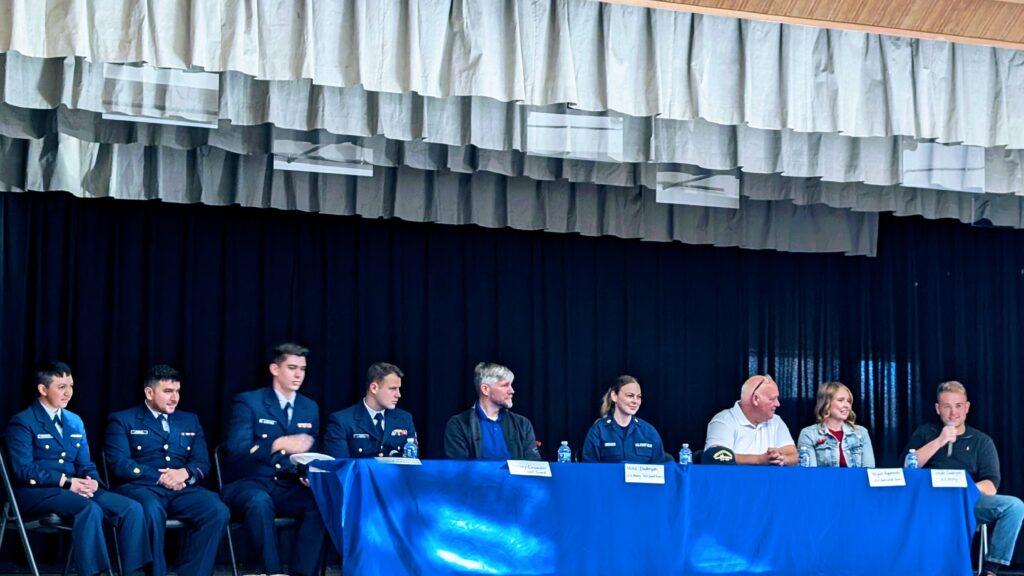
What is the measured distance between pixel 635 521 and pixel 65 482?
2.88 m

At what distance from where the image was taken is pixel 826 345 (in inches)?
385

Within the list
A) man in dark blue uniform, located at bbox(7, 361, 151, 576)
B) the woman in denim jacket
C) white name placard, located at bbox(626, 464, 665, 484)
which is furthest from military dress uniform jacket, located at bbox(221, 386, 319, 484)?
the woman in denim jacket

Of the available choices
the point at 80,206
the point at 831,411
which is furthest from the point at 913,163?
the point at 80,206

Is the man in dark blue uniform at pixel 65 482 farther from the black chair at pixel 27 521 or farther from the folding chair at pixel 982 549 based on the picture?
the folding chair at pixel 982 549

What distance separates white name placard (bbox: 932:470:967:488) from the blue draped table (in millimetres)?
33

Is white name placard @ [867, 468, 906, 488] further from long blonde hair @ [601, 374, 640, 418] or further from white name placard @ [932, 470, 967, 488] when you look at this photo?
long blonde hair @ [601, 374, 640, 418]

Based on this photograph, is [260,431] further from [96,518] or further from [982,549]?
[982,549]

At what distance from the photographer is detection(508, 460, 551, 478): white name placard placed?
5953 mm

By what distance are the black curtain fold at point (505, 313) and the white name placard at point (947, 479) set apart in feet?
10.2

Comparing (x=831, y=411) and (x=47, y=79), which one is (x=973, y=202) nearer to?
(x=831, y=411)

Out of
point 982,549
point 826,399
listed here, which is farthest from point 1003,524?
point 826,399

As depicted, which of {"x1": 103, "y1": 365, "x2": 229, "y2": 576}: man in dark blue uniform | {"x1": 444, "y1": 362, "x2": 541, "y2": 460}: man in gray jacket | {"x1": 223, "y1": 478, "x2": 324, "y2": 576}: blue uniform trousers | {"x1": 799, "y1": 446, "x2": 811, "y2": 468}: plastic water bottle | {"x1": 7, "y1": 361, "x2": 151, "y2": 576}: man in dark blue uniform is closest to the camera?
{"x1": 7, "y1": 361, "x2": 151, "y2": 576}: man in dark blue uniform

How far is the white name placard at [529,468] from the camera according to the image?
595 centimetres

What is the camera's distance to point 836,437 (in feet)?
24.9
